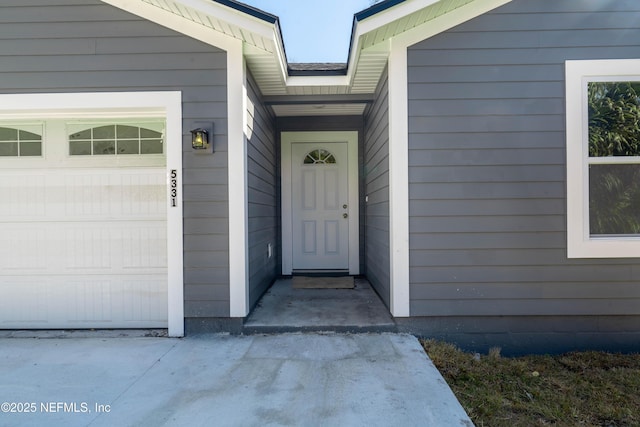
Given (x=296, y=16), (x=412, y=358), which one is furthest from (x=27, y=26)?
(x=296, y=16)

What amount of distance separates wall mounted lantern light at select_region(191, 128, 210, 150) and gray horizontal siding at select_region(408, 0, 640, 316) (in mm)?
1806

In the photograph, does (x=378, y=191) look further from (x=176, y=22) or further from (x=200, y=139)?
(x=176, y=22)

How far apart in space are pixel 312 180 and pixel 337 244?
3.42 feet

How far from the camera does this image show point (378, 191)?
13.4 feet

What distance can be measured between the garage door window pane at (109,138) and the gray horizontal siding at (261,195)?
0.93m

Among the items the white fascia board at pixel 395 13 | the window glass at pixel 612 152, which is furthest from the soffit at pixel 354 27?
Result: the window glass at pixel 612 152

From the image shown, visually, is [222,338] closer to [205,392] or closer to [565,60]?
[205,392]

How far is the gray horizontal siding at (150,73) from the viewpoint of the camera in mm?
3254

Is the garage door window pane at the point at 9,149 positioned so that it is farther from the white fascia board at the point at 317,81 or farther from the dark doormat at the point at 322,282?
the dark doormat at the point at 322,282

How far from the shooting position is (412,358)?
9.16 ft

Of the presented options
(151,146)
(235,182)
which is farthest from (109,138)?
(235,182)

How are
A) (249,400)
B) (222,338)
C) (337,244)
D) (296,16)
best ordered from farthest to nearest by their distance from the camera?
(296,16) < (337,244) < (222,338) < (249,400)

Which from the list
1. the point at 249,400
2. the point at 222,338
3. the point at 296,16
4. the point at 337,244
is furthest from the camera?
the point at 296,16

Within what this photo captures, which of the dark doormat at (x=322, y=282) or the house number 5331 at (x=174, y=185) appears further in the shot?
the dark doormat at (x=322, y=282)
